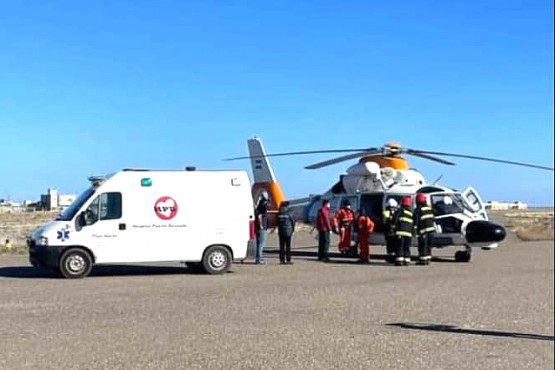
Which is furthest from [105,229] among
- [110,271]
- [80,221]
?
[110,271]

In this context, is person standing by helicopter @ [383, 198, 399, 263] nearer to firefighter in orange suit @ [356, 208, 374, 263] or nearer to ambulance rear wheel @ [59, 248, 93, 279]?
firefighter in orange suit @ [356, 208, 374, 263]

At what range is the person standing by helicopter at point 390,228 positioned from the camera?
68.7 feet

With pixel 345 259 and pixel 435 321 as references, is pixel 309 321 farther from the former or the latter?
pixel 345 259

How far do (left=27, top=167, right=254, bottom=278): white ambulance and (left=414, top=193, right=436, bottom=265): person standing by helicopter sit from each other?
4.83 m

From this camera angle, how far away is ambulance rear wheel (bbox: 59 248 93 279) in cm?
1660

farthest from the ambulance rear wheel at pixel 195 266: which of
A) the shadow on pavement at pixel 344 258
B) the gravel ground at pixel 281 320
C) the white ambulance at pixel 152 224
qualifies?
the shadow on pavement at pixel 344 258

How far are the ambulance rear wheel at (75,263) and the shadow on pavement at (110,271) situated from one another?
20.9 inches

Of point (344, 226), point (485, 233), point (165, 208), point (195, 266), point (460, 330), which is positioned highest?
point (165, 208)

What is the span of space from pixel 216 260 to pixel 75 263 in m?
3.06

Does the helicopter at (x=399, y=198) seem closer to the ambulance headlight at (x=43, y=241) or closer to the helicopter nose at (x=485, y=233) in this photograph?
the helicopter nose at (x=485, y=233)

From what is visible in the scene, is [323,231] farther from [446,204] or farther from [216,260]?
[216,260]

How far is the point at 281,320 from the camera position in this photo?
1052 cm

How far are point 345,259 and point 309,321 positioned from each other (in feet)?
40.0

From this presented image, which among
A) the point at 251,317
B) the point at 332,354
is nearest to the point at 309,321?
the point at 251,317
